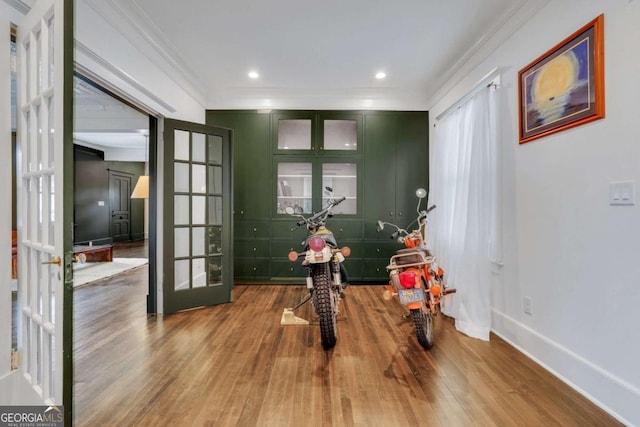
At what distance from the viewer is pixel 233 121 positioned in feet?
12.6

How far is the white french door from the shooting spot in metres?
1.10

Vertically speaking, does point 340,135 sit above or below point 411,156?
above

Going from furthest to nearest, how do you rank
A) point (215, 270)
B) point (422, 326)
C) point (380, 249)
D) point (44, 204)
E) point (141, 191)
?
point (141, 191)
point (380, 249)
point (215, 270)
point (422, 326)
point (44, 204)

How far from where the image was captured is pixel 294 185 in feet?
12.8

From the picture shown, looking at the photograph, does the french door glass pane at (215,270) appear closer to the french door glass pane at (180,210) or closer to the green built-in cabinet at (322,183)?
the french door glass pane at (180,210)

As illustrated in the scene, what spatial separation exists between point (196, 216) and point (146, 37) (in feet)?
5.71

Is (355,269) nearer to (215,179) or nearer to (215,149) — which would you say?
(215,179)

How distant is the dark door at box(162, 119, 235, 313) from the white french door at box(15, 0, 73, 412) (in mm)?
1360

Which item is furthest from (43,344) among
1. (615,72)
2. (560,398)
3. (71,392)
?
(615,72)

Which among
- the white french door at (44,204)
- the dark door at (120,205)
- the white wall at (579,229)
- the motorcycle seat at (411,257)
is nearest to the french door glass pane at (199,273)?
the white french door at (44,204)

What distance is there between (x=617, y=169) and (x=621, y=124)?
0.24 m

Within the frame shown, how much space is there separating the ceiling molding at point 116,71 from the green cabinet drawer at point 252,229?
1.70 meters

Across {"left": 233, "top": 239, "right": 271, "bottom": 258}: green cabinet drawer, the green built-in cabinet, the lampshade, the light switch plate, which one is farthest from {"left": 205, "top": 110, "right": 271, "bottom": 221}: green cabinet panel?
the light switch plate

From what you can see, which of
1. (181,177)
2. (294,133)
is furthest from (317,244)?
(294,133)
